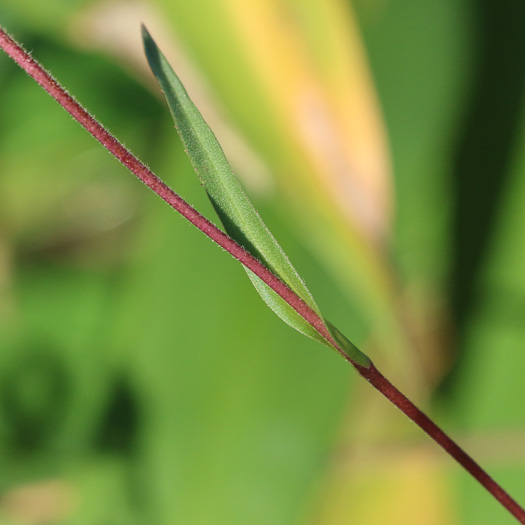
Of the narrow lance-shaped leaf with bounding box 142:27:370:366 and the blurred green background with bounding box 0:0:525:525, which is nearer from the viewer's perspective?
the narrow lance-shaped leaf with bounding box 142:27:370:366

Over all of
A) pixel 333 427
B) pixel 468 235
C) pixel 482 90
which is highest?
pixel 482 90

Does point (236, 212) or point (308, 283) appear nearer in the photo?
point (236, 212)

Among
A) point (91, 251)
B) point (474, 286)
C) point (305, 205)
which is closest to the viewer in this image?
point (305, 205)

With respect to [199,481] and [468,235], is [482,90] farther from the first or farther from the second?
[199,481]

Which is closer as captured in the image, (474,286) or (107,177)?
(474,286)

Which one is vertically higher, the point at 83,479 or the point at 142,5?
the point at 142,5

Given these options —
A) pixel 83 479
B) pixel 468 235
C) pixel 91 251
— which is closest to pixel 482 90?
pixel 468 235

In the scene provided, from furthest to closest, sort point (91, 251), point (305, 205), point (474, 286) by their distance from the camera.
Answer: point (91, 251) < point (474, 286) < point (305, 205)

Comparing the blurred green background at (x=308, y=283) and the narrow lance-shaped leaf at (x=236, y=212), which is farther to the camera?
the blurred green background at (x=308, y=283)
